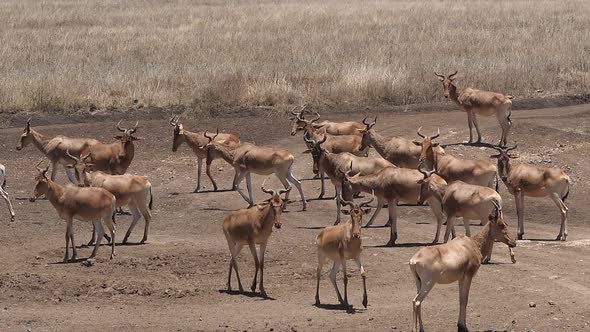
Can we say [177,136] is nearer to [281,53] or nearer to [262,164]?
[262,164]

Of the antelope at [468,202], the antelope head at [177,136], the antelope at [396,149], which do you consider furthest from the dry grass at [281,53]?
the antelope at [468,202]

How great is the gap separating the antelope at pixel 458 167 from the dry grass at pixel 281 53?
977 centimetres

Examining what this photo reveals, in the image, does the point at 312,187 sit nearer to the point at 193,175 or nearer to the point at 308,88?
the point at 193,175

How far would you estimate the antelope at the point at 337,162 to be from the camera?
885 inches

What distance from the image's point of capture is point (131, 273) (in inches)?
703

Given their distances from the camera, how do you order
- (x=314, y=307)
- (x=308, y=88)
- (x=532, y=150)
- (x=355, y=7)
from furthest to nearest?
(x=355, y=7) < (x=308, y=88) < (x=532, y=150) < (x=314, y=307)

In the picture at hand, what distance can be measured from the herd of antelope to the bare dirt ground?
43 cm

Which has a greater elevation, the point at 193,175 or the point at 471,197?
the point at 471,197

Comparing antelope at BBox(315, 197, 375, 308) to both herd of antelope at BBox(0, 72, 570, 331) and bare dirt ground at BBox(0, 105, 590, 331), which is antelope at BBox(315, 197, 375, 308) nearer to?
herd of antelope at BBox(0, 72, 570, 331)

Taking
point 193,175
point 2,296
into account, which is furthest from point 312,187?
point 2,296

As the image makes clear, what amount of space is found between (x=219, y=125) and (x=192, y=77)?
4644mm

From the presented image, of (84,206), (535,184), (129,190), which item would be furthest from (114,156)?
(535,184)

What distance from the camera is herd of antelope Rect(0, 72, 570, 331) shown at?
1530 centimetres

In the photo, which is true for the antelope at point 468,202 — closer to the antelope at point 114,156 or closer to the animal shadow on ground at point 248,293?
the animal shadow on ground at point 248,293
